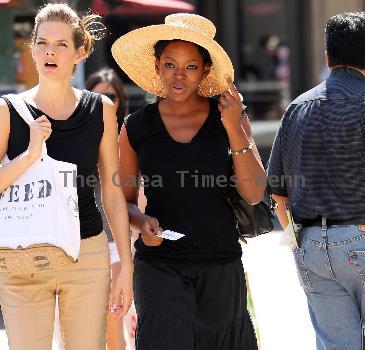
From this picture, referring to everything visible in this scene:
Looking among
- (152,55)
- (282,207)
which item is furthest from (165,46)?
(282,207)

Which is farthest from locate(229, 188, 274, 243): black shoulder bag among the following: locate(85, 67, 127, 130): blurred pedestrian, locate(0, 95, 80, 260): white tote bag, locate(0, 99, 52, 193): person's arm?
locate(85, 67, 127, 130): blurred pedestrian

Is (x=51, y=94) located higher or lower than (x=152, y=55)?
lower

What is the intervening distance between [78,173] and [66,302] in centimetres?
54

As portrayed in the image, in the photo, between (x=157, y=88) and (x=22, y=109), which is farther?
(x=157, y=88)

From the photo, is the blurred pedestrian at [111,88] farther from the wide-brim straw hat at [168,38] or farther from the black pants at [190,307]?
the black pants at [190,307]

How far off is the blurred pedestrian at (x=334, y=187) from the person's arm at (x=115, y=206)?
78 centimetres

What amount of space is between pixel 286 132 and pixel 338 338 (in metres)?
0.94

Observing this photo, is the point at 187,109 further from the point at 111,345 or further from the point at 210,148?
the point at 111,345

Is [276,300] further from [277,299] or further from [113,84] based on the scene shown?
[113,84]

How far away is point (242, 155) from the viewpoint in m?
4.35

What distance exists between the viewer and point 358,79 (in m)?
4.33

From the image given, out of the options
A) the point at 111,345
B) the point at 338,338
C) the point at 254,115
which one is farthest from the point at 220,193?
the point at 254,115

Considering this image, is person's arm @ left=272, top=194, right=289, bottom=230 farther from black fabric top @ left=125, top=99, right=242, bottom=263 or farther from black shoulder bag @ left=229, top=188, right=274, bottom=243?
black fabric top @ left=125, top=99, right=242, bottom=263

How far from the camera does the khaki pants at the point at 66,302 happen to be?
400 cm
